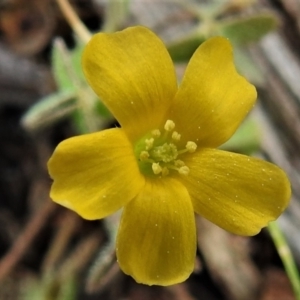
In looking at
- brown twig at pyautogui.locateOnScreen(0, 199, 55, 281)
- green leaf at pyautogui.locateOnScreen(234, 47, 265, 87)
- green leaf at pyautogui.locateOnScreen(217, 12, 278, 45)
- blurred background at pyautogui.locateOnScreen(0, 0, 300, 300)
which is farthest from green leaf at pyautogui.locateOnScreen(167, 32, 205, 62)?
brown twig at pyautogui.locateOnScreen(0, 199, 55, 281)

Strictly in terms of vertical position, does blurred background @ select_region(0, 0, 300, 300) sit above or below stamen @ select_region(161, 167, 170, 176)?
below

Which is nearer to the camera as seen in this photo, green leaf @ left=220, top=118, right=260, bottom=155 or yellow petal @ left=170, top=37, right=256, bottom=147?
yellow petal @ left=170, top=37, right=256, bottom=147

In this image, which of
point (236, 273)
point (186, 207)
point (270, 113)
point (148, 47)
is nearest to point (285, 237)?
point (236, 273)

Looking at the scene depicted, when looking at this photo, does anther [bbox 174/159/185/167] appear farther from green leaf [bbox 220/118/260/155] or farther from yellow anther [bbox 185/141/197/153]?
green leaf [bbox 220/118/260/155]

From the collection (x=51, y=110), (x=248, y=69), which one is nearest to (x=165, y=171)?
(x=51, y=110)

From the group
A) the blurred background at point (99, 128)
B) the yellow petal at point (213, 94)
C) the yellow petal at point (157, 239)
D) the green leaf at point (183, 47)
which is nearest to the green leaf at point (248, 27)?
the blurred background at point (99, 128)

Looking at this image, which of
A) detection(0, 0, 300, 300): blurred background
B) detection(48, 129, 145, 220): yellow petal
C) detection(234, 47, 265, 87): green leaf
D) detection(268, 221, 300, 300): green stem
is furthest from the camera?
detection(234, 47, 265, 87): green leaf
